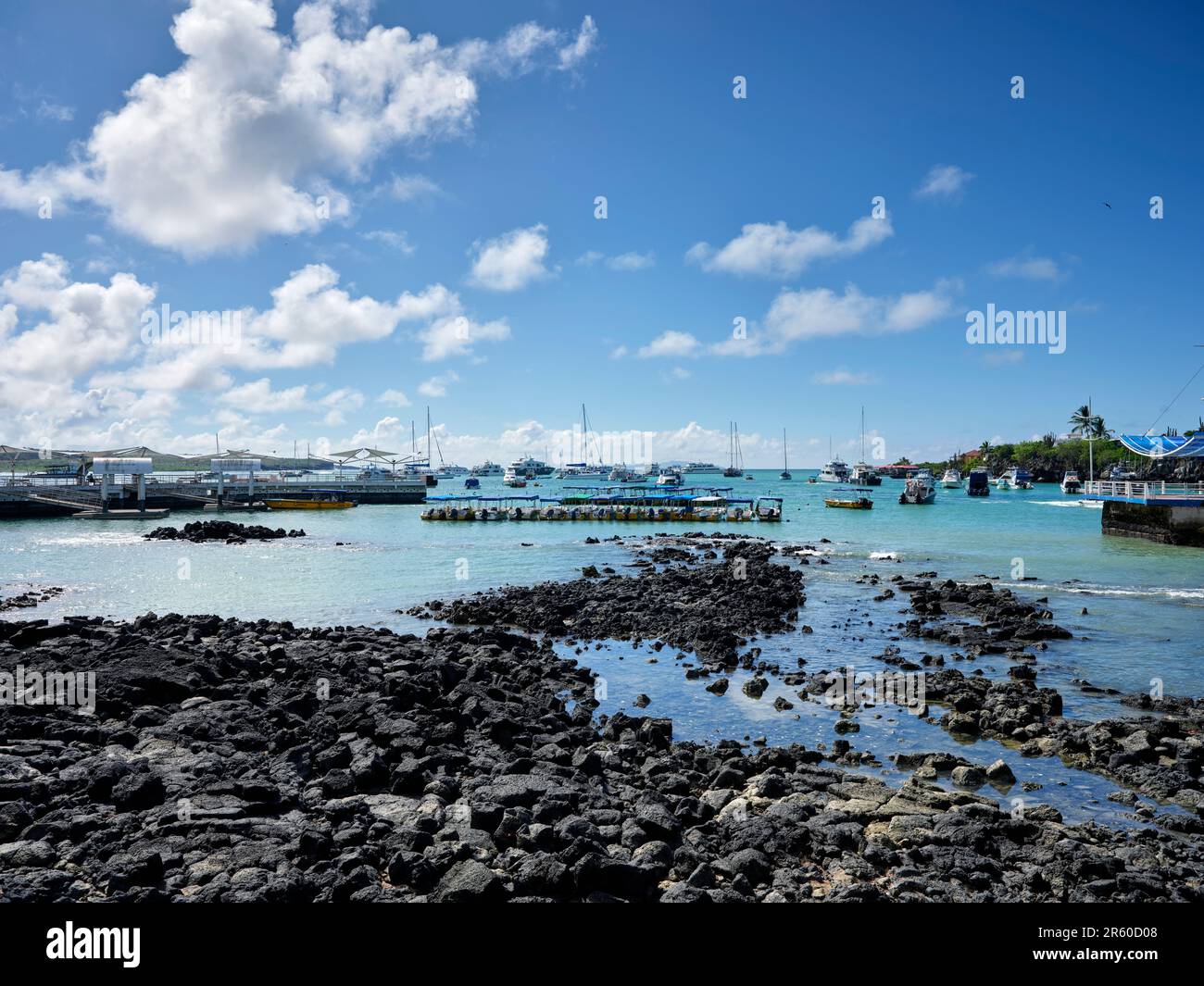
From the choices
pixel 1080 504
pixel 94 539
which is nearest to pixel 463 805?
pixel 94 539

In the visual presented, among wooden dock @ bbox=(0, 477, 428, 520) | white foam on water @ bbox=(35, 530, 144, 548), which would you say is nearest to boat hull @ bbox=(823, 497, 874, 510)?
wooden dock @ bbox=(0, 477, 428, 520)

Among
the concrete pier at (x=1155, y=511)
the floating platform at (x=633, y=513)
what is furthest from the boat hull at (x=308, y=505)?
the concrete pier at (x=1155, y=511)

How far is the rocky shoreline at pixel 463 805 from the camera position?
8023 mm

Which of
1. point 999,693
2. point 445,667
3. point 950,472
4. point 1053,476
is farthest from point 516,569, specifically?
point 1053,476

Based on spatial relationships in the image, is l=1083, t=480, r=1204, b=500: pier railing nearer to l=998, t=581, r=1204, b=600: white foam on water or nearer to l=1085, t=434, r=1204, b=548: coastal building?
l=1085, t=434, r=1204, b=548: coastal building

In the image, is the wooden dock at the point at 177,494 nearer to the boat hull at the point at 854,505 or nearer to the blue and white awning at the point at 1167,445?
the boat hull at the point at 854,505

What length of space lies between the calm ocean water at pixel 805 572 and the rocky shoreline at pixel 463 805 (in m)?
1.64

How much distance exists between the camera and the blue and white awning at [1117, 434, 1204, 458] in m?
58.4

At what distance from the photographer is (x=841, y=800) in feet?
35.9

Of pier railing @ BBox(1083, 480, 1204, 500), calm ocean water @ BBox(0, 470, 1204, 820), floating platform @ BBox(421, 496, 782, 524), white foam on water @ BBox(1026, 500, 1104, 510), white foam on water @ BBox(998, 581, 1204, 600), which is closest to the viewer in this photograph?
calm ocean water @ BBox(0, 470, 1204, 820)

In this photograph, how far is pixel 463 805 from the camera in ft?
32.4

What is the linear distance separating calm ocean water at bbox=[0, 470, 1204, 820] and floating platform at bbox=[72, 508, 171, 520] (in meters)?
1.93

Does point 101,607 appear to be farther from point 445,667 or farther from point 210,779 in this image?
point 210,779

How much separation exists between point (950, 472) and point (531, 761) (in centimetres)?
18341
